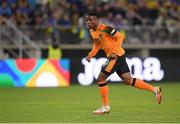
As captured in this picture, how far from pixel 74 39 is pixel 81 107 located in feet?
43.5

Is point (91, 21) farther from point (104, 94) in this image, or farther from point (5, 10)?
point (5, 10)

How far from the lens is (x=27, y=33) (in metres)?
28.3

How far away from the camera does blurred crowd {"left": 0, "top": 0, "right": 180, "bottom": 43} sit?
28.2 meters

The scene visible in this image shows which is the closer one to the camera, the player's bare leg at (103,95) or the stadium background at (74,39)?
the player's bare leg at (103,95)

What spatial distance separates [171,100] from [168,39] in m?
12.2

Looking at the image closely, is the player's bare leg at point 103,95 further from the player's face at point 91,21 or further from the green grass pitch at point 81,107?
the player's face at point 91,21

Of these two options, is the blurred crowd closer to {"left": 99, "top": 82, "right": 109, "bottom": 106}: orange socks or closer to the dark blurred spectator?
the dark blurred spectator

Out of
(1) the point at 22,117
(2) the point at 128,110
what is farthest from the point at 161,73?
(1) the point at 22,117

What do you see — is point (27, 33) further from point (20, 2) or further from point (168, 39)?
point (168, 39)

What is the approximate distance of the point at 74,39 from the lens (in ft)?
95.6

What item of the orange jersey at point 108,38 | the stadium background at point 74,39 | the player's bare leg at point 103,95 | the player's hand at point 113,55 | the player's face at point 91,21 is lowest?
the player's bare leg at point 103,95

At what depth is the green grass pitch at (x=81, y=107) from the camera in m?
13.1

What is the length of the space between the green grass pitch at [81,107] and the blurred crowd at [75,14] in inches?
251

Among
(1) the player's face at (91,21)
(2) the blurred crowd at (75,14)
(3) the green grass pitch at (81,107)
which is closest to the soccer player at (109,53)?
(1) the player's face at (91,21)
